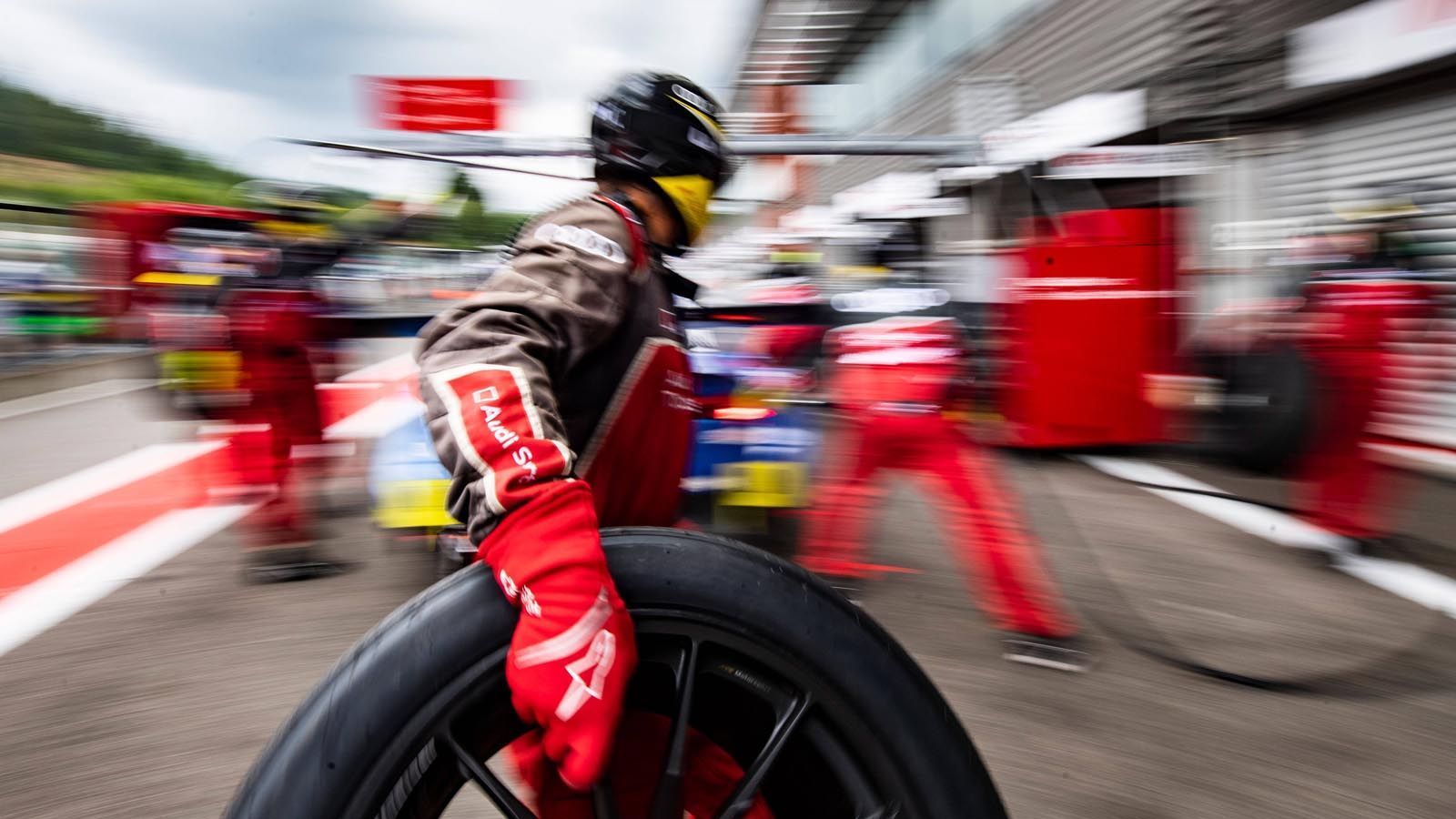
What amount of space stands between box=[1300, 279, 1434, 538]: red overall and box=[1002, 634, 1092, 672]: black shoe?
6.40 feet

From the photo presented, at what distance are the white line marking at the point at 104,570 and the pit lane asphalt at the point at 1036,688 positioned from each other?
11 centimetres

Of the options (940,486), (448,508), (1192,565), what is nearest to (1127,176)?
(1192,565)

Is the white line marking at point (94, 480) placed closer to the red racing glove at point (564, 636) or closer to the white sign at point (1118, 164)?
the red racing glove at point (564, 636)

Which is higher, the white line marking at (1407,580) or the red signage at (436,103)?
the red signage at (436,103)

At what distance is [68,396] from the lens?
37.3 feet

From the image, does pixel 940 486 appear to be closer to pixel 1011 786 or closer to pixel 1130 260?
pixel 1011 786

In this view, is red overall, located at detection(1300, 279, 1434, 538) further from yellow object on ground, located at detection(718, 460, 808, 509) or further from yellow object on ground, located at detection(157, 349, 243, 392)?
yellow object on ground, located at detection(157, 349, 243, 392)

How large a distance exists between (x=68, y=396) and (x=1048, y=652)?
12.1 metres

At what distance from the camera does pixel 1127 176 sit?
7.47 meters

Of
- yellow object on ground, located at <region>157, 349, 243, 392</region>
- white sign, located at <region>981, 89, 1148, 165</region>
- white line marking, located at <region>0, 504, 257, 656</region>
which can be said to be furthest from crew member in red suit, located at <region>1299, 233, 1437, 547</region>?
white sign, located at <region>981, 89, 1148, 165</region>

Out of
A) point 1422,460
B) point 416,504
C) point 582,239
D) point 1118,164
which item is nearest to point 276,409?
point 416,504

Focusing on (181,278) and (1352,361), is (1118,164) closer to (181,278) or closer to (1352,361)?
(1352,361)

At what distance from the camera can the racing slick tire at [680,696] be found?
110 cm

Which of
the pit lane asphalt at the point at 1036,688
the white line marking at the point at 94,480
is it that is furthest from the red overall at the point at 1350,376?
the white line marking at the point at 94,480
